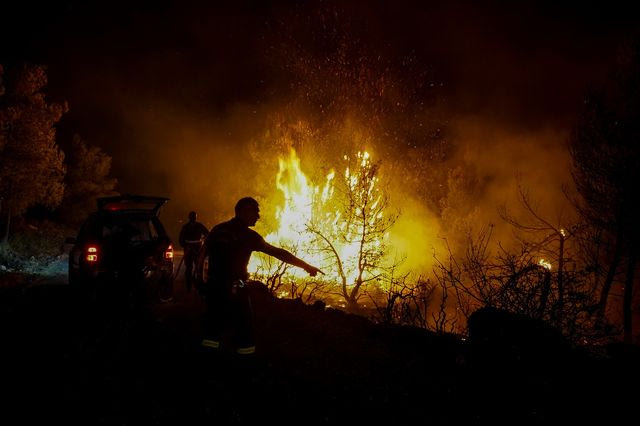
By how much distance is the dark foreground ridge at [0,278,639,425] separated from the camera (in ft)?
11.3

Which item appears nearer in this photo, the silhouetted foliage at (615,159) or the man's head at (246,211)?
the man's head at (246,211)

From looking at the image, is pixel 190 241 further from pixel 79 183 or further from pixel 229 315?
pixel 79 183

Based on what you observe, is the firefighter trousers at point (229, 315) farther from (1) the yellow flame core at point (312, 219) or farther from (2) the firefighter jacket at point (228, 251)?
(1) the yellow flame core at point (312, 219)

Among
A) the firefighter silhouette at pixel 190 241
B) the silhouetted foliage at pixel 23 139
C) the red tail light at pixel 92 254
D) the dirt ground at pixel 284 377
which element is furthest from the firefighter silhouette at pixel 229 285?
the silhouetted foliage at pixel 23 139

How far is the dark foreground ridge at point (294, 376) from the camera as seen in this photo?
11.3 feet

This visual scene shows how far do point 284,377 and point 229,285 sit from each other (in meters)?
1.15

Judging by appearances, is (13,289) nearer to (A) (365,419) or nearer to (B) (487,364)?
(A) (365,419)

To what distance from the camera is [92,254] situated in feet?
22.2

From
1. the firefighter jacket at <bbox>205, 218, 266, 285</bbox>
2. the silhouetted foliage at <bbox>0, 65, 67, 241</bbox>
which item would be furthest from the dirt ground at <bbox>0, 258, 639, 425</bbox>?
the silhouetted foliage at <bbox>0, 65, 67, 241</bbox>

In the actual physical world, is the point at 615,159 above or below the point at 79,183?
above

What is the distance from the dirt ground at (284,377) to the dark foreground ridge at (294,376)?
1 centimetres

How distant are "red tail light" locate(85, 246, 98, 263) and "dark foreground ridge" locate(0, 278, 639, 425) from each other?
2.68ft

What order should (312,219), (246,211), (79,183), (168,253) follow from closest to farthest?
(246,211) → (168,253) → (312,219) → (79,183)

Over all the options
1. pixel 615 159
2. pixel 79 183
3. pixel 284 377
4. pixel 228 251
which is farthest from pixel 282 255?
pixel 79 183
